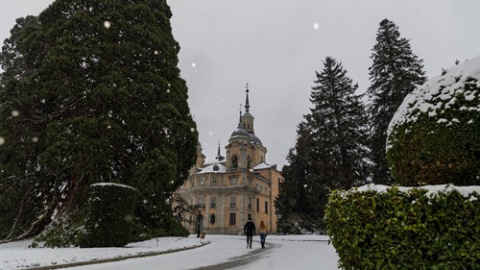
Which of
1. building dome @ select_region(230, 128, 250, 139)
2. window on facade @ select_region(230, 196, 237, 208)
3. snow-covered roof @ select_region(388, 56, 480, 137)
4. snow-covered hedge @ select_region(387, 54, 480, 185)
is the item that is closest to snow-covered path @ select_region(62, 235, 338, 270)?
snow-covered hedge @ select_region(387, 54, 480, 185)

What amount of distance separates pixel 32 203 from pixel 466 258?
1894 cm

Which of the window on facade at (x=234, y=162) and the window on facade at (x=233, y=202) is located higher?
the window on facade at (x=234, y=162)

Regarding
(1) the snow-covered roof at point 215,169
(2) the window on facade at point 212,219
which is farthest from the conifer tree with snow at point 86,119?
(1) the snow-covered roof at point 215,169

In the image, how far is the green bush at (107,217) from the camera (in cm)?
1127

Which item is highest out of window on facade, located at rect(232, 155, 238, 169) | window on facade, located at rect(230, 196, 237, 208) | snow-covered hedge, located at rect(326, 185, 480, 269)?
window on facade, located at rect(232, 155, 238, 169)

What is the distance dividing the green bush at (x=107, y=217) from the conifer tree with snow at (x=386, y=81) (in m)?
18.4

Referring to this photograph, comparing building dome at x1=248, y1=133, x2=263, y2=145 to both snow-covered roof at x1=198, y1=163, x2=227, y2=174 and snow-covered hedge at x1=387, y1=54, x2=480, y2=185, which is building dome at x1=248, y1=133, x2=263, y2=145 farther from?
snow-covered hedge at x1=387, y1=54, x2=480, y2=185

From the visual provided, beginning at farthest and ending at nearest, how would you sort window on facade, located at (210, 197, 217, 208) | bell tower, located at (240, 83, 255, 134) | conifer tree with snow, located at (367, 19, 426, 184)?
bell tower, located at (240, 83, 255, 134), window on facade, located at (210, 197, 217, 208), conifer tree with snow, located at (367, 19, 426, 184)

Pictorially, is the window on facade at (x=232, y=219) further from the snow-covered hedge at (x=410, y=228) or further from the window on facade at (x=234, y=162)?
the snow-covered hedge at (x=410, y=228)

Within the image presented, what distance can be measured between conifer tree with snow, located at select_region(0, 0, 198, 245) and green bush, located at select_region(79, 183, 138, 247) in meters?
2.25

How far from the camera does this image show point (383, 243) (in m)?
3.95

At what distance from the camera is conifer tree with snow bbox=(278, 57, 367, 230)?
86.0 ft

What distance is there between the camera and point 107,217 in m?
11.5

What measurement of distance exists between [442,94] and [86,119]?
1363 cm
